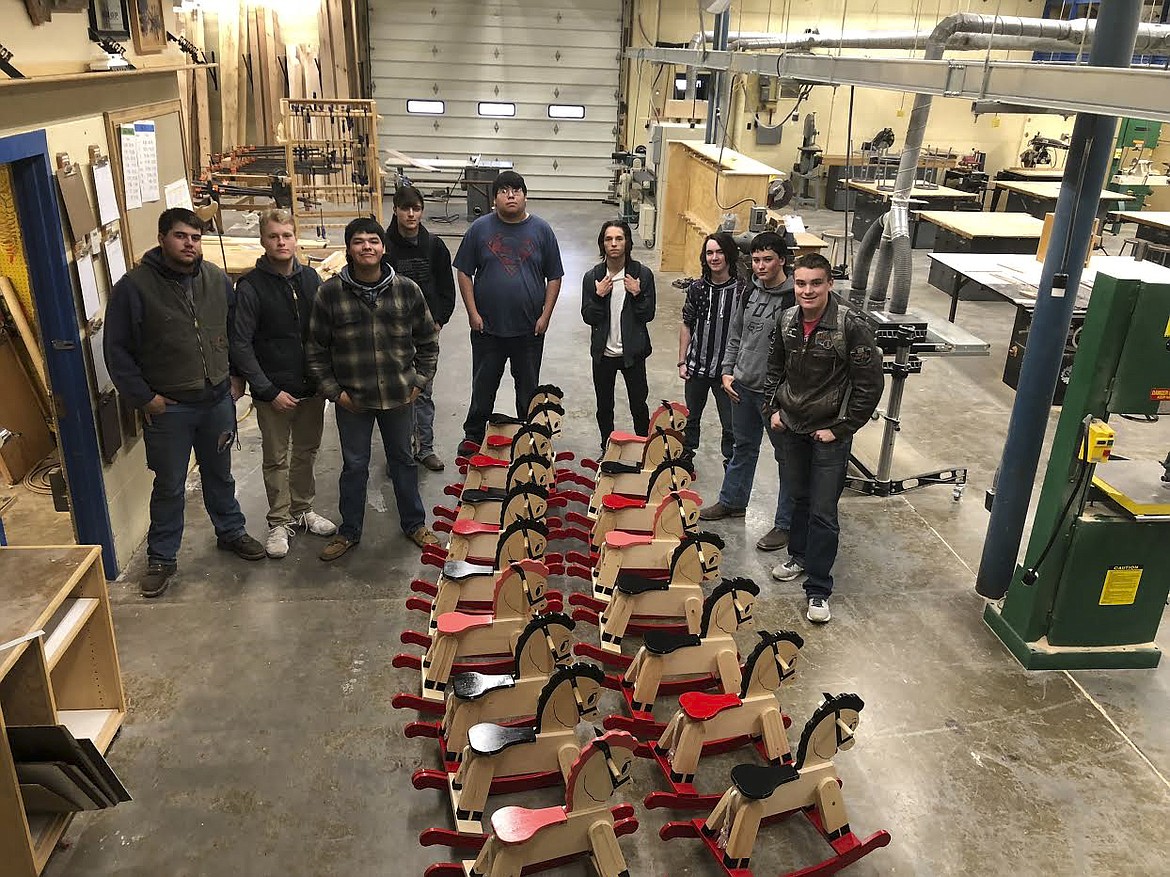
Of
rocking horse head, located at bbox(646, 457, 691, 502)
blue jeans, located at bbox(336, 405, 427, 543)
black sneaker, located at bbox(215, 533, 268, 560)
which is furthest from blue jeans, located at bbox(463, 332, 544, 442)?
black sneaker, located at bbox(215, 533, 268, 560)

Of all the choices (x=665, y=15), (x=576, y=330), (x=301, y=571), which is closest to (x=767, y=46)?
(x=576, y=330)

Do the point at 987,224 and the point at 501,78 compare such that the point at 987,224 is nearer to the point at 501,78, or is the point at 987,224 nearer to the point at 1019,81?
the point at 1019,81

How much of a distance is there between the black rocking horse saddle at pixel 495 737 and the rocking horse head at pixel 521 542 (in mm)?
977

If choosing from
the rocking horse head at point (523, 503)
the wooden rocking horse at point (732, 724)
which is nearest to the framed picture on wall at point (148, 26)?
the rocking horse head at point (523, 503)

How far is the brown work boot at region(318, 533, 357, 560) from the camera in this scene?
432 cm

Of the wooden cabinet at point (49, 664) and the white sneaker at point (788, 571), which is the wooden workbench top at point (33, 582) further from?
the white sneaker at point (788, 571)

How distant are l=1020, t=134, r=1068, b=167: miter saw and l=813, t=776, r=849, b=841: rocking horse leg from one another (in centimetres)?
1461

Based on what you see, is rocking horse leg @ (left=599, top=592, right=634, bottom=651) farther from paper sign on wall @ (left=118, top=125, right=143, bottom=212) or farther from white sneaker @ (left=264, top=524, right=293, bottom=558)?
paper sign on wall @ (left=118, top=125, right=143, bottom=212)

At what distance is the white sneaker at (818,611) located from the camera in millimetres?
4004

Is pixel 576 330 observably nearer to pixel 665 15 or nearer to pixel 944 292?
pixel 944 292

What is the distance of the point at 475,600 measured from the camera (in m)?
3.73

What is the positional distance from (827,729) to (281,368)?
290 cm

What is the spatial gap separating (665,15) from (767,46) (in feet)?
18.4

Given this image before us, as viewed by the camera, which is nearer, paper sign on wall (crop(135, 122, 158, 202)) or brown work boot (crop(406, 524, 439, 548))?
paper sign on wall (crop(135, 122, 158, 202))
